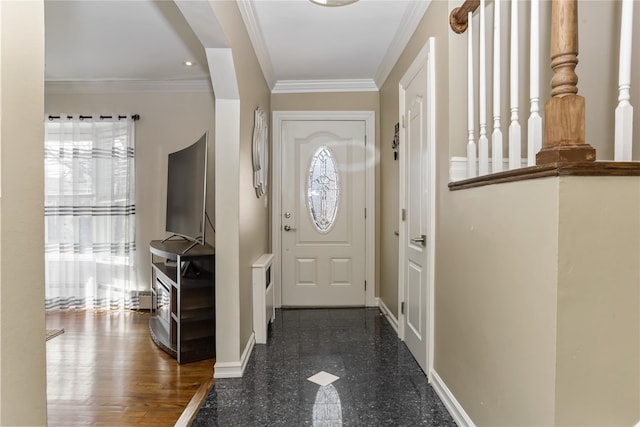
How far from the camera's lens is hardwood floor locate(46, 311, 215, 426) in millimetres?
2182

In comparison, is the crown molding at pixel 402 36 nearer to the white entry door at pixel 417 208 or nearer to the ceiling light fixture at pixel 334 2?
the white entry door at pixel 417 208

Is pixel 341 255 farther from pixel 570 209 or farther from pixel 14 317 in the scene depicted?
pixel 14 317

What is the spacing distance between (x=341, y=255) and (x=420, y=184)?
69.5 inches

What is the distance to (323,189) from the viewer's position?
432 cm

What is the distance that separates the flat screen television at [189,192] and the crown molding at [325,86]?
4.24 feet

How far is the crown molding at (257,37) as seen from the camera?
260 cm

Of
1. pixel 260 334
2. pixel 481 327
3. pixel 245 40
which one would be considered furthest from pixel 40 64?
pixel 260 334

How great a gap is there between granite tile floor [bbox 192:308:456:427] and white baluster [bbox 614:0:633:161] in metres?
1.59

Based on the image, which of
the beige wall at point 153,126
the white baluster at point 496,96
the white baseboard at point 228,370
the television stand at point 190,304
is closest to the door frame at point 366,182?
the beige wall at point 153,126

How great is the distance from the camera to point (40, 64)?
73cm

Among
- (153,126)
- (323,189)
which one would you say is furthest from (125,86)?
(323,189)

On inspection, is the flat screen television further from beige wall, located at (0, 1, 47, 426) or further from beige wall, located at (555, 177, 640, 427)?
beige wall, located at (555, 177, 640, 427)

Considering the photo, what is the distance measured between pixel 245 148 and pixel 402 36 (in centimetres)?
155

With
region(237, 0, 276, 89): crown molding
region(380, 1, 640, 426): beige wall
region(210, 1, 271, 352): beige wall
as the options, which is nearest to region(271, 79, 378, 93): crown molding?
region(237, 0, 276, 89): crown molding
